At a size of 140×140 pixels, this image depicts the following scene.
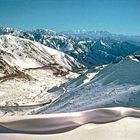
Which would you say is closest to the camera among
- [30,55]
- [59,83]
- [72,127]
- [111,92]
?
[72,127]

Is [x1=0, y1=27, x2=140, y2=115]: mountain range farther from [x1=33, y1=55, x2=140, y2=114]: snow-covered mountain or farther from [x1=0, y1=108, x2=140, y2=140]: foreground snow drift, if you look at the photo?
[x1=0, y1=108, x2=140, y2=140]: foreground snow drift

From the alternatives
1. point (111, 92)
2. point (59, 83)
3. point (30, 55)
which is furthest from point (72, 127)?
point (30, 55)

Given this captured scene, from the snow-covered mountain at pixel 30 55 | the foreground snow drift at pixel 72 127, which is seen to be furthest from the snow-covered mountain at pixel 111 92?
the snow-covered mountain at pixel 30 55

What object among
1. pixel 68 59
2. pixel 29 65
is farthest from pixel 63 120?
pixel 68 59

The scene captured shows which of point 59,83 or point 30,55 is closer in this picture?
point 59,83

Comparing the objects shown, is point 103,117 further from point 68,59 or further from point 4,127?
point 68,59

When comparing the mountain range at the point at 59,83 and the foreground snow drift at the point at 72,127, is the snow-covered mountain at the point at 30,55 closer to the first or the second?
the mountain range at the point at 59,83

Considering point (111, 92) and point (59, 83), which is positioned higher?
point (111, 92)

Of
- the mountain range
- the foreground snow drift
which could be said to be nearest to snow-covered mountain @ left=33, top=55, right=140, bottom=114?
the mountain range

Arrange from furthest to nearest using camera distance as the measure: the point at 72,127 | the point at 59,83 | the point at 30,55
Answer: the point at 30,55, the point at 59,83, the point at 72,127

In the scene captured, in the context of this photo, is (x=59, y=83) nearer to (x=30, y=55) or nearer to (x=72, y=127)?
(x=30, y=55)

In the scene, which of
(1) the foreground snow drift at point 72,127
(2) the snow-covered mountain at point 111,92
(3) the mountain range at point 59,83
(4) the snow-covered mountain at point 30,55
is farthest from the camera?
(4) the snow-covered mountain at point 30,55
